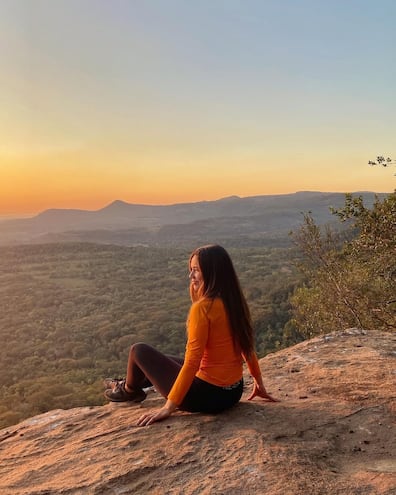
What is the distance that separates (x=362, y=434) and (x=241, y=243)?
13076 centimetres

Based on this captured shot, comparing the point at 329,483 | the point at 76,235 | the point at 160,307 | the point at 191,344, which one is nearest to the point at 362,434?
the point at 329,483

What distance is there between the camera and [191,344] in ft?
11.7

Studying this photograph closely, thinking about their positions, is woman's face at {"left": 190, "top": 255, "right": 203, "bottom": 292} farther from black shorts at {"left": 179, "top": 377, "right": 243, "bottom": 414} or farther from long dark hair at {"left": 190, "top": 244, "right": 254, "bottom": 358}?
black shorts at {"left": 179, "top": 377, "right": 243, "bottom": 414}

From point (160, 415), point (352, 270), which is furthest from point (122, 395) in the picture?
point (352, 270)

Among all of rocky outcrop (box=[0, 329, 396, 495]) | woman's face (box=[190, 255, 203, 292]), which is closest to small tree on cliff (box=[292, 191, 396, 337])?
rocky outcrop (box=[0, 329, 396, 495])

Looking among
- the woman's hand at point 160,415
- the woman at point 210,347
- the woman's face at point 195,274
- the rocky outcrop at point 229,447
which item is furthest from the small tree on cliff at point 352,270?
the woman's hand at point 160,415

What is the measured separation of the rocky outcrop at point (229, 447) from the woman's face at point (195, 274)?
116 centimetres

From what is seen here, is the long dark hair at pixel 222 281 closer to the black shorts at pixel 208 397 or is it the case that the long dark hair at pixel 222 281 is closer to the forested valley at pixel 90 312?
the black shorts at pixel 208 397

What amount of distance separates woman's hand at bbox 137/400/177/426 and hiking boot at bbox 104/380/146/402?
780mm

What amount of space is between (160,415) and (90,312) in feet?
209

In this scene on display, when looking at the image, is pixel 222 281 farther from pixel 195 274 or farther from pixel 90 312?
pixel 90 312

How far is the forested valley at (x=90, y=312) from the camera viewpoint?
28.1 metres

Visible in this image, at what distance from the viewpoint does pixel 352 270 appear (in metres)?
12.7

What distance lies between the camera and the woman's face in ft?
12.2
